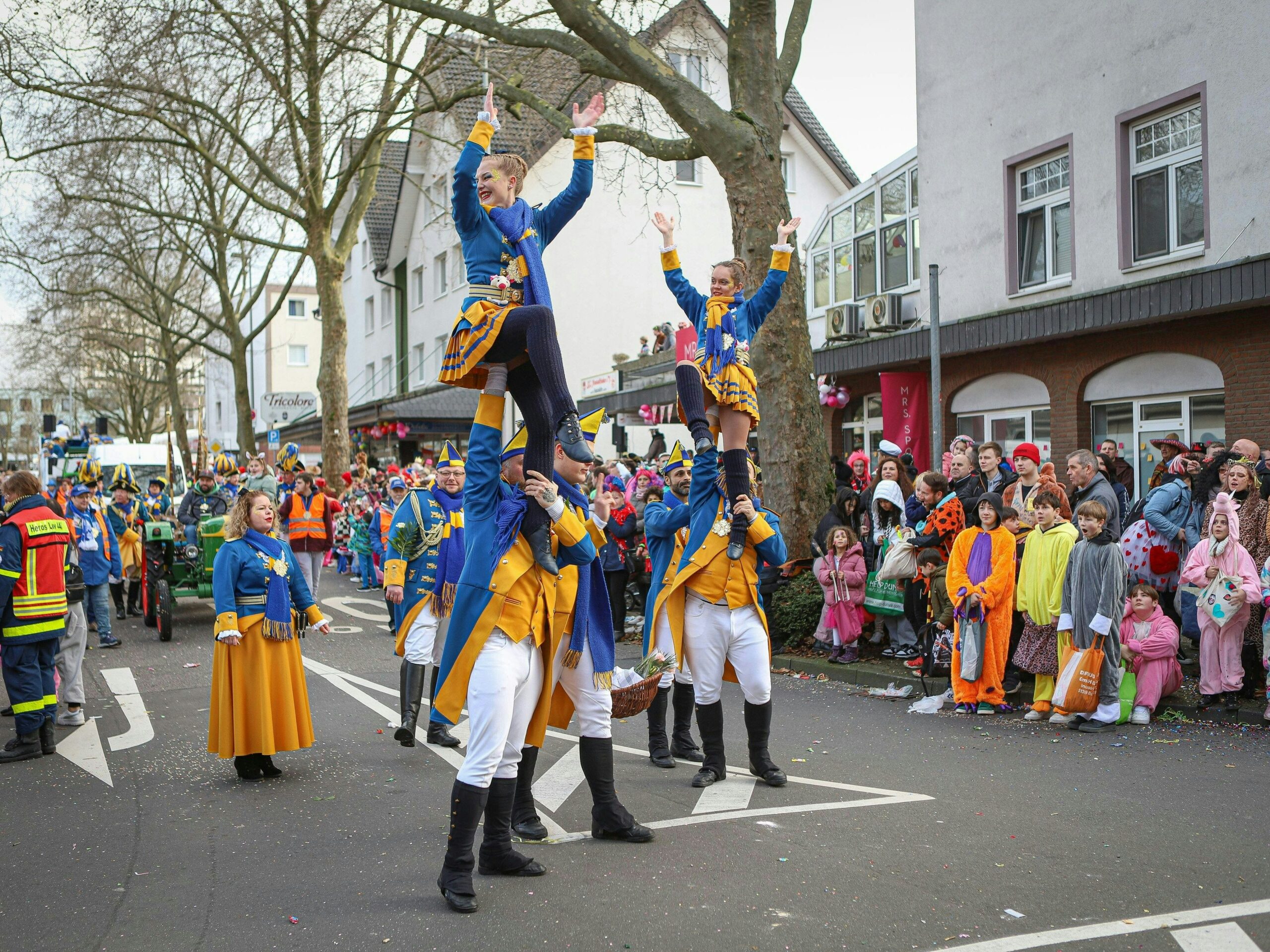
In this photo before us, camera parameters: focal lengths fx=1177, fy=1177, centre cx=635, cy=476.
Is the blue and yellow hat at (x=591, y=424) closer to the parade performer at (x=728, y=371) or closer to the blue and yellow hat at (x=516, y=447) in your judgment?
the blue and yellow hat at (x=516, y=447)

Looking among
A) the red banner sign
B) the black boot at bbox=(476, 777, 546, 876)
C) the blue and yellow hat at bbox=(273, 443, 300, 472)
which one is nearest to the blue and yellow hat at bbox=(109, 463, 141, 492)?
the blue and yellow hat at bbox=(273, 443, 300, 472)

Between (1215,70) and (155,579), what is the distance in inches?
568

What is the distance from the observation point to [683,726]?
7398mm

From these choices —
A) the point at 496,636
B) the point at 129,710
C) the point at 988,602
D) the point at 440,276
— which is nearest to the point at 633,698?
the point at 496,636

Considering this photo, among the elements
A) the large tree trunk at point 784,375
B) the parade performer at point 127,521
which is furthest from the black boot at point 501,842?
the parade performer at point 127,521

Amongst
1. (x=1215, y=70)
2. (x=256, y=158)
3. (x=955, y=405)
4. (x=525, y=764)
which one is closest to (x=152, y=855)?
(x=525, y=764)

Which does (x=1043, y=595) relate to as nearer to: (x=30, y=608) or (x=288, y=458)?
(x=30, y=608)

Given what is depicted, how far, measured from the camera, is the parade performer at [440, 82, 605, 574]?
4828mm

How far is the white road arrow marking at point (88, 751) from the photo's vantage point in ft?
24.2

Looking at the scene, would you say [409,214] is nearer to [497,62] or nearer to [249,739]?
[497,62]

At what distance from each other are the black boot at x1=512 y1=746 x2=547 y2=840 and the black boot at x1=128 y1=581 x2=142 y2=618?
517 inches

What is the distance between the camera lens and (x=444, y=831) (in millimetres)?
5805

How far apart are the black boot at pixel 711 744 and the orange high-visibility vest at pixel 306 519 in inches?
335

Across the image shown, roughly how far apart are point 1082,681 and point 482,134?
5.87m
